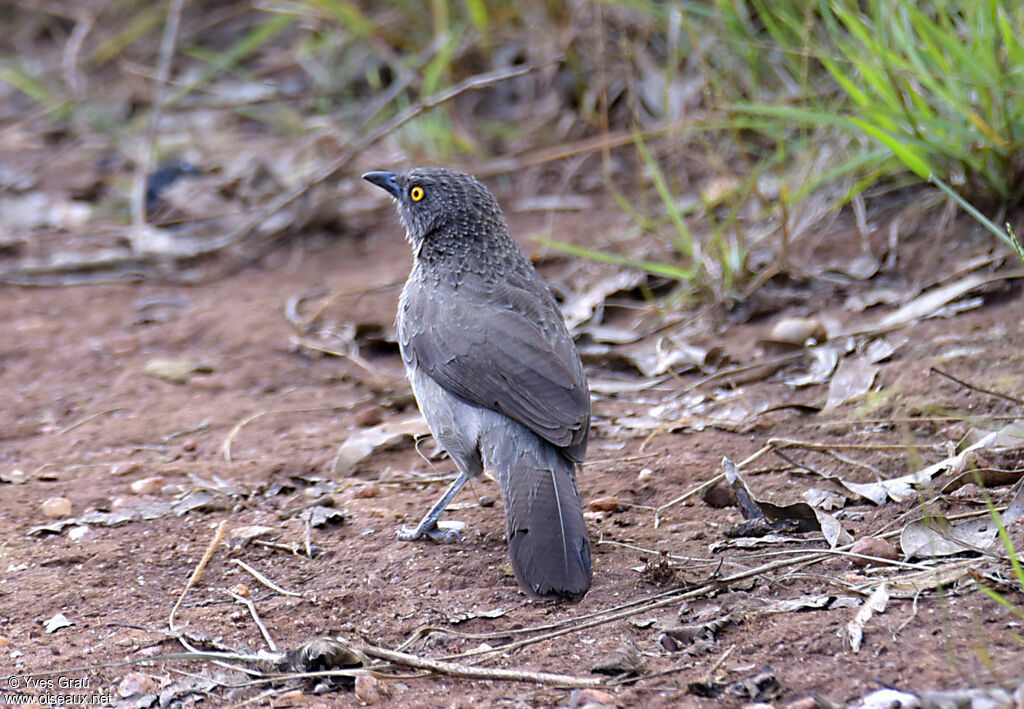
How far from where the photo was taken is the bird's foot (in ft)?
13.2

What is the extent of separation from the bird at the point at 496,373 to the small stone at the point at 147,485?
1.12 metres

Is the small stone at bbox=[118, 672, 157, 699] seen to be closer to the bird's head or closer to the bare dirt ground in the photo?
the bare dirt ground

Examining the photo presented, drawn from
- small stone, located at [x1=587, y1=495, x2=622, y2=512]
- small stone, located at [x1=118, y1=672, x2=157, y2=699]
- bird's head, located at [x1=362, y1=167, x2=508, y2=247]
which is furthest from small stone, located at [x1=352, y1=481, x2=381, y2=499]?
small stone, located at [x1=118, y1=672, x2=157, y2=699]

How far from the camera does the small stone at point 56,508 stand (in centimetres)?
423

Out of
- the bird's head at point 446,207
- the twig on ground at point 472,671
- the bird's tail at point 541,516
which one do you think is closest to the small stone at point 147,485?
the bird's tail at point 541,516

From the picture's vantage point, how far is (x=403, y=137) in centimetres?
833

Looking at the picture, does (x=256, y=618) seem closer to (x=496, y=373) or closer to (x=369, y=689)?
(x=369, y=689)

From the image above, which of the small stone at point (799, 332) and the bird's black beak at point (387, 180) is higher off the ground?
the bird's black beak at point (387, 180)

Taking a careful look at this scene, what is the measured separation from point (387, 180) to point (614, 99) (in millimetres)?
3022

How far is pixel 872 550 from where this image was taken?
3357 millimetres

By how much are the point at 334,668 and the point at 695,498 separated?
165 centimetres

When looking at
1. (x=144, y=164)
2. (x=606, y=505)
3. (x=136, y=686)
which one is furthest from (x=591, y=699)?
(x=144, y=164)

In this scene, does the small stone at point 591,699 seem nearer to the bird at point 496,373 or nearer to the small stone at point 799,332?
the bird at point 496,373

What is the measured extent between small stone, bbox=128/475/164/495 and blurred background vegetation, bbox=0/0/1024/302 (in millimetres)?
2622
